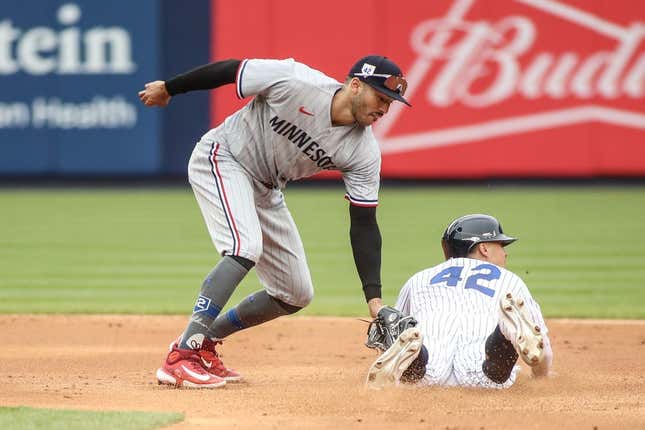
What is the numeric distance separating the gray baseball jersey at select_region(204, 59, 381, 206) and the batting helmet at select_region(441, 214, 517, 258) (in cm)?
50

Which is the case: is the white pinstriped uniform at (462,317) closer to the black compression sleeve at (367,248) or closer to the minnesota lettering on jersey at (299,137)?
the black compression sleeve at (367,248)

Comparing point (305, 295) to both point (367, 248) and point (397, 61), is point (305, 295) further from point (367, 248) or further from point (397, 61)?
point (397, 61)

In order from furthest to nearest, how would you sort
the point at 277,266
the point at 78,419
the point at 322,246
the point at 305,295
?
the point at 322,246 < the point at 305,295 < the point at 277,266 < the point at 78,419

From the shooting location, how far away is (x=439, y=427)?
16.5 feet

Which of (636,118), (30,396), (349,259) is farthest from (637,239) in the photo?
(30,396)

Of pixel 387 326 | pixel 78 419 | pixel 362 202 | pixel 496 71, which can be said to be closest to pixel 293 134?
pixel 362 202

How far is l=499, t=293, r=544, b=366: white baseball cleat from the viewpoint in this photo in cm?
547

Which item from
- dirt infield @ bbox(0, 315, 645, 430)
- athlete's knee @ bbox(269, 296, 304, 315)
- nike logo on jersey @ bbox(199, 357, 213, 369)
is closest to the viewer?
dirt infield @ bbox(0, 315, 645, 430)

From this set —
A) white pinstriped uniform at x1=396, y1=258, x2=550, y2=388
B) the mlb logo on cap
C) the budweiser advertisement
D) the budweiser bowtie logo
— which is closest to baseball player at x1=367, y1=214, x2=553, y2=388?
white pinstriped uniform at x1=396, y1=258, x2=550, y2=388

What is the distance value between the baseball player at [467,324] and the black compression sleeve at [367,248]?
224 millimetres

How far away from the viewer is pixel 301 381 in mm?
6418

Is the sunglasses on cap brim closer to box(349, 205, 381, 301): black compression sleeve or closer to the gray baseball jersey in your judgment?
the gray baseball jersey

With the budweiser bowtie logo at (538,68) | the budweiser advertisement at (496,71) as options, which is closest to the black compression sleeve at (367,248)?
the budweiser advertisement at (496,71)

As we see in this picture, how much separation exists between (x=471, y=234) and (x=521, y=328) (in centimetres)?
84
